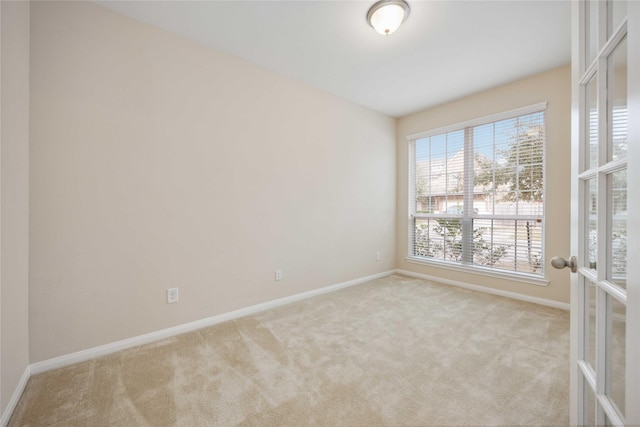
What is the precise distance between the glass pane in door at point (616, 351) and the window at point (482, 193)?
2851 millimetres

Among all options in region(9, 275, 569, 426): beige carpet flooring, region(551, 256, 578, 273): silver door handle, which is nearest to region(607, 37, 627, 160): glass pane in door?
region(551, 256, 578, 273): silver door handle

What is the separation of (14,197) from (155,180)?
805 mm

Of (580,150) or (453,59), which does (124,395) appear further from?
(453,59)

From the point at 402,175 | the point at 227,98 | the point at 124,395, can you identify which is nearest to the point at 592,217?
the point at 124,395

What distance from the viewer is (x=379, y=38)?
2.38 m

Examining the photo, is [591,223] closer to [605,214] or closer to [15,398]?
[605,214]

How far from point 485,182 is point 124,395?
410cm

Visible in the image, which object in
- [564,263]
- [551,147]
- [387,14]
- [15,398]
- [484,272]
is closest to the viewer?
[564,263]

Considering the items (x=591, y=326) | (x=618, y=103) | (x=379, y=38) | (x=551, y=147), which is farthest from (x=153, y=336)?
(x=551, y=147)

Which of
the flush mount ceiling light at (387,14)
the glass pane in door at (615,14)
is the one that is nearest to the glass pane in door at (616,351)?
the glass pane in door at (615,14)

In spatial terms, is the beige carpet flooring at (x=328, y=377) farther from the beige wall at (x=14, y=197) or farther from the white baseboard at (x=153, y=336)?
the beige wall at (x=14, y=197)

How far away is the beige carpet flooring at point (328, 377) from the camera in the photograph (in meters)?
1.41

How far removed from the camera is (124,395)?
1565mm

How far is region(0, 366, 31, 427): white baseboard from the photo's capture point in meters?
1.35
